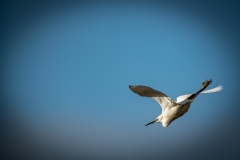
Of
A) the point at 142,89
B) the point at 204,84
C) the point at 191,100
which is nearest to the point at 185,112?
the point at 191,100

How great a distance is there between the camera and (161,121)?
6.72ft

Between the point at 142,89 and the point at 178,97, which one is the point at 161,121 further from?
the point at 142,89

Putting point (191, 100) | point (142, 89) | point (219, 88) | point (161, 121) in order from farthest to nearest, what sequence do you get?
1. point (219, 88)
2. point (161, 121)
3. point (191, 100)
4. point (142, 89)

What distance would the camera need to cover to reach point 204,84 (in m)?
1.77

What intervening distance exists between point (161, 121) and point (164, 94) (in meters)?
0.36

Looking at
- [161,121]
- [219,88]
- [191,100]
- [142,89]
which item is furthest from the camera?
[219,88]

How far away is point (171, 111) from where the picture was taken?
76.2 inches

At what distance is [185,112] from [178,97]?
12.1 inches

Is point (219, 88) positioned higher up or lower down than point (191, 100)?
higher up

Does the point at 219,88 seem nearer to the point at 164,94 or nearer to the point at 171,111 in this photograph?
the point at 171,111

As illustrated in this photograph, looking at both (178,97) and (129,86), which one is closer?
(129,86)

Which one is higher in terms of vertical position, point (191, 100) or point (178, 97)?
point (178, 97)

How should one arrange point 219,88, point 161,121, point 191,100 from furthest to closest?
1. point 219,88
2. point 161,121
3. point 191,100

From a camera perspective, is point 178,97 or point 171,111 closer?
point 171,111
